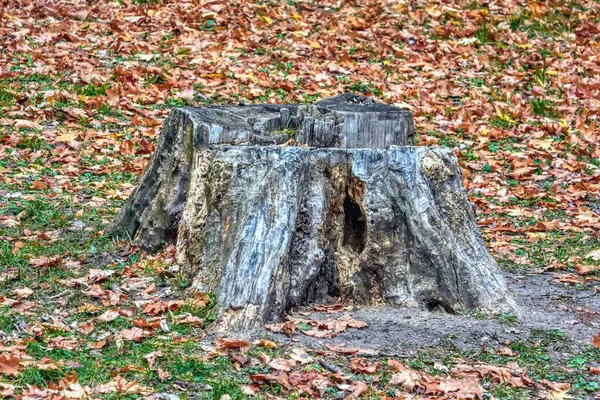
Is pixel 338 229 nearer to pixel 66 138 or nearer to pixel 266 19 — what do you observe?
pixel 66 138

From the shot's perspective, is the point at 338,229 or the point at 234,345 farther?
the point at 338,229

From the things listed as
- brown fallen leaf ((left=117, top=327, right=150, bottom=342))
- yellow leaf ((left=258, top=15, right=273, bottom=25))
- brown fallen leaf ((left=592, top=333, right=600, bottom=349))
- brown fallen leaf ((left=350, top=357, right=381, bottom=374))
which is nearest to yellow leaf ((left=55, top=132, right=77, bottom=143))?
brown fallen leaf ((left=117, top=327, right=150, bottom=342))

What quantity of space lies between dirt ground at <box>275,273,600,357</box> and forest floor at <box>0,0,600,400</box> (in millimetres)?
16

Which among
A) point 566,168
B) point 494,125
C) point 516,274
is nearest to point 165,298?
point 516,274

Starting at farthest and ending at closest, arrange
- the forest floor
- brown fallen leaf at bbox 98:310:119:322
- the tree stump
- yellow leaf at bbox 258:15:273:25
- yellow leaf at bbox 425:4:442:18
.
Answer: yellow leaf at bbox 425:4:442:18
yellow leaf at bbox 258:15:273:25
the tree stump
brown fallen leaf at bbox 98:310:119:322
the forest floor

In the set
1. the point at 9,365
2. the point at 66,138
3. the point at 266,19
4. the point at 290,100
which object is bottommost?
the point at 9,365

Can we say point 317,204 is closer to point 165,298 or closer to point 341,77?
point 165,298

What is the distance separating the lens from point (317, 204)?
525 cm

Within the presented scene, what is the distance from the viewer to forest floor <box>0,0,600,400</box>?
13.9 feet

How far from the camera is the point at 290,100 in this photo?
384 inches

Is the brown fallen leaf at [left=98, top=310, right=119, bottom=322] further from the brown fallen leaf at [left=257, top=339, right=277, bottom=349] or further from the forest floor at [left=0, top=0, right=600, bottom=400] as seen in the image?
the brown fallen leaf at [left=257, top=339, right=277, bottom=349]

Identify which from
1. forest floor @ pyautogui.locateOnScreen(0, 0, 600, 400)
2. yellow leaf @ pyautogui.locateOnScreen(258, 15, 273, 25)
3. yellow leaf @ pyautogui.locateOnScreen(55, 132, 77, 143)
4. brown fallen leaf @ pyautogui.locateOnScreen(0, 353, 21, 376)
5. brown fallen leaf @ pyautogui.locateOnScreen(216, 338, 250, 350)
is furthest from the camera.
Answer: yellow leaf @ pyautogui.locateOnScreen(258, 15, 273, 25)

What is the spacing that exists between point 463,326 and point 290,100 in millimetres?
5267

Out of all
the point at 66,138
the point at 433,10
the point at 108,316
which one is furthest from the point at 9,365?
the point at 433,10
